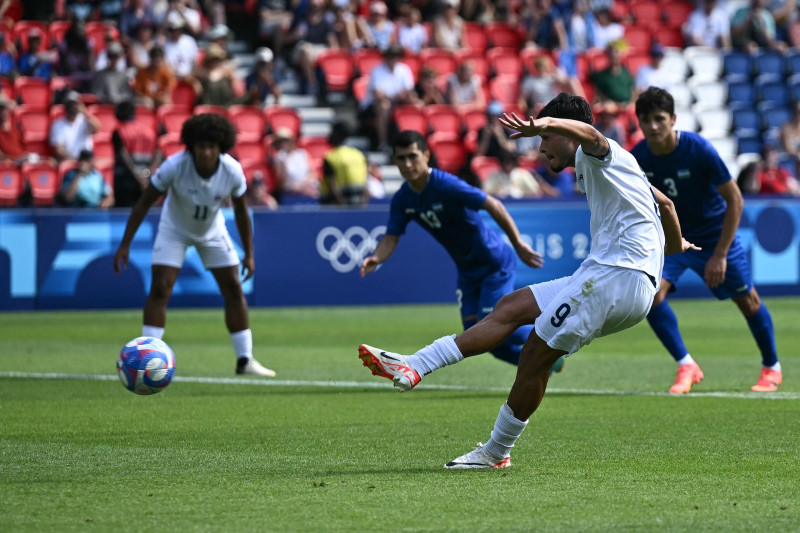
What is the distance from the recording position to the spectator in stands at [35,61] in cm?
2178

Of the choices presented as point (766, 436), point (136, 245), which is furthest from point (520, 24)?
point (766, 436)

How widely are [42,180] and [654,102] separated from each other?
12.7 m

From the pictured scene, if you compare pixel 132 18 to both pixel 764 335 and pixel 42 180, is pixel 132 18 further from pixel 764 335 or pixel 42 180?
pixel 764 335

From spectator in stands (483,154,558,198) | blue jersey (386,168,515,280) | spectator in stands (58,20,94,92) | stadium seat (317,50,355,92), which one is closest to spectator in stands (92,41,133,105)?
spectator in stands (58,20,94,92)

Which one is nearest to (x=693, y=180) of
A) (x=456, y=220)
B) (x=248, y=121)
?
(x=456, y=220)

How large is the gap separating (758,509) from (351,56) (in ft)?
62.9

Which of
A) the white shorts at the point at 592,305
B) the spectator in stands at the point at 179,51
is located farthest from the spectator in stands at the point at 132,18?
the white shorts at the point at 592,305

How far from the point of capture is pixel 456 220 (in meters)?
10.2

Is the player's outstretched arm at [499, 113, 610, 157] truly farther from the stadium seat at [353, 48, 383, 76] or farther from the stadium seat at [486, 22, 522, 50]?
the stadium seat at [486, 22, 522, 50]

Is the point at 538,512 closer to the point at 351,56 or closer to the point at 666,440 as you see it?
the point at 666,440

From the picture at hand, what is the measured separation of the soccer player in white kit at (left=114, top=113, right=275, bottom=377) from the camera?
10812 millimetres

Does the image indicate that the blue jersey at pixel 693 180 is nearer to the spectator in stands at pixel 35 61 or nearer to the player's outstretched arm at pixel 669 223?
the player's outstretched arm at pixel 669 223

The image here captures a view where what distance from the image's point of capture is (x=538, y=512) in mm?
5434

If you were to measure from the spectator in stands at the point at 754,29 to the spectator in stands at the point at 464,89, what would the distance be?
22.2 feet
